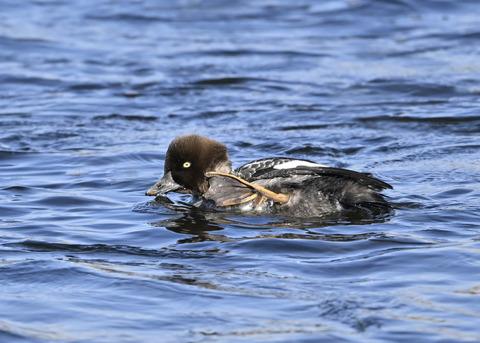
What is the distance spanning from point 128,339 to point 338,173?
3235mm

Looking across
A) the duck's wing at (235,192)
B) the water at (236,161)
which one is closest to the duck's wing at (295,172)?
the duck's wing at (235,192)

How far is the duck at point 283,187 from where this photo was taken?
312 inches

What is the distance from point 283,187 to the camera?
319 inches

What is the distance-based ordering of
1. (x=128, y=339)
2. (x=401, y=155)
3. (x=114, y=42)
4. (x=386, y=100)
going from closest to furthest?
(x=128, y=339) < (x=401, y=155) < (x=386, y=100) < (x=114, y=42)

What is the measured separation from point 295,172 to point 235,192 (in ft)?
2.01

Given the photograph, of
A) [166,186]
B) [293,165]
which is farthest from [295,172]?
[166,186]

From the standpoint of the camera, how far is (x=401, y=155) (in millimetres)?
10656

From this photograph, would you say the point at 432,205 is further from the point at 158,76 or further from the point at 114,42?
the point at 114,42

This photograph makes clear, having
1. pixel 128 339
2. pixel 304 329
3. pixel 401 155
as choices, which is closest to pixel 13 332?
pixel 128 339

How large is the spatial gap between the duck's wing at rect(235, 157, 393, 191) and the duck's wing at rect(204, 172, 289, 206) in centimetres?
13

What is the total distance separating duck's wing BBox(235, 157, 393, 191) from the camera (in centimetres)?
786

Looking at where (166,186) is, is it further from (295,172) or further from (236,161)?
(236,161)

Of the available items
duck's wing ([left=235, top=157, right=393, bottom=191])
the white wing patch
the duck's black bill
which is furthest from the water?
the white wing patch

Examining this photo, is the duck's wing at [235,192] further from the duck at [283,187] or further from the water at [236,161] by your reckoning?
the water at [236,161]
